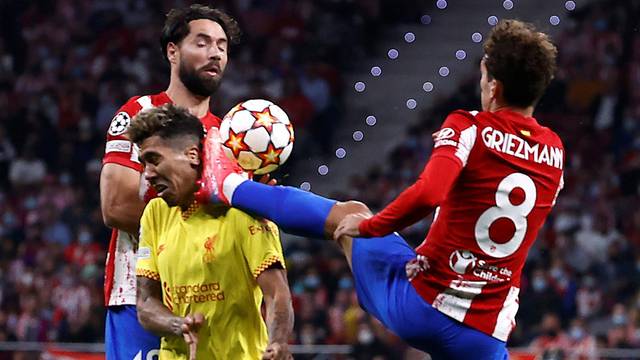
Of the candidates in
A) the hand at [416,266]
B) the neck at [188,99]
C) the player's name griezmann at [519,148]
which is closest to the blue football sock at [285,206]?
the hand at [416,266]

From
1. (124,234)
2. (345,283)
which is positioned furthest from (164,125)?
(345,283)

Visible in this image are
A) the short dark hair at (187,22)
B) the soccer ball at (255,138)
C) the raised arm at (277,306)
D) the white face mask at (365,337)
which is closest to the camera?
the raised arm at (277,306)

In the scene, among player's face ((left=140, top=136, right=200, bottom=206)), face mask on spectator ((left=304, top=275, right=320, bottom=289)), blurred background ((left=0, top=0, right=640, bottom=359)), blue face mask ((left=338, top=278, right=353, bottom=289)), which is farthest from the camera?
face mask on spectator ((left=304, top=275, right=320, bottom=289))

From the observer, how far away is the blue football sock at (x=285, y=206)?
580cm

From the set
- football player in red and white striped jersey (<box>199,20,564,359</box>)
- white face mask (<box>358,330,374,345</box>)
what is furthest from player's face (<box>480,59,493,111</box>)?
white face mask (<box>358,330,374,345</box>)

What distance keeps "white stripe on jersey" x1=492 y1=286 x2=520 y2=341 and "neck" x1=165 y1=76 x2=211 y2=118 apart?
1.79m

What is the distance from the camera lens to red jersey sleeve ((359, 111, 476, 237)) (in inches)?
216

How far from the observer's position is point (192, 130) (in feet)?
19.4

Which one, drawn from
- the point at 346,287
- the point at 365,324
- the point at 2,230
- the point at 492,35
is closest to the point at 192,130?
the point at 492,35

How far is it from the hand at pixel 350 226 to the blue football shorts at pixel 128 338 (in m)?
1.19

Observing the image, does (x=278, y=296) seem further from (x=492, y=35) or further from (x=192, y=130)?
(x=492, y=35)

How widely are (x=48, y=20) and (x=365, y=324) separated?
351 inches

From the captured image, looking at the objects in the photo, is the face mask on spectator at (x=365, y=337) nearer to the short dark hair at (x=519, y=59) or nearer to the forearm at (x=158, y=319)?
the forearm at (x=158, y=319)

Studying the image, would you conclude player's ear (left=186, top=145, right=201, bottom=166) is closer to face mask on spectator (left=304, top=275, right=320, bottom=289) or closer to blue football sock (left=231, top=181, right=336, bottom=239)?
blue football sock (left=231, top=181, right=336, bottom=239)
